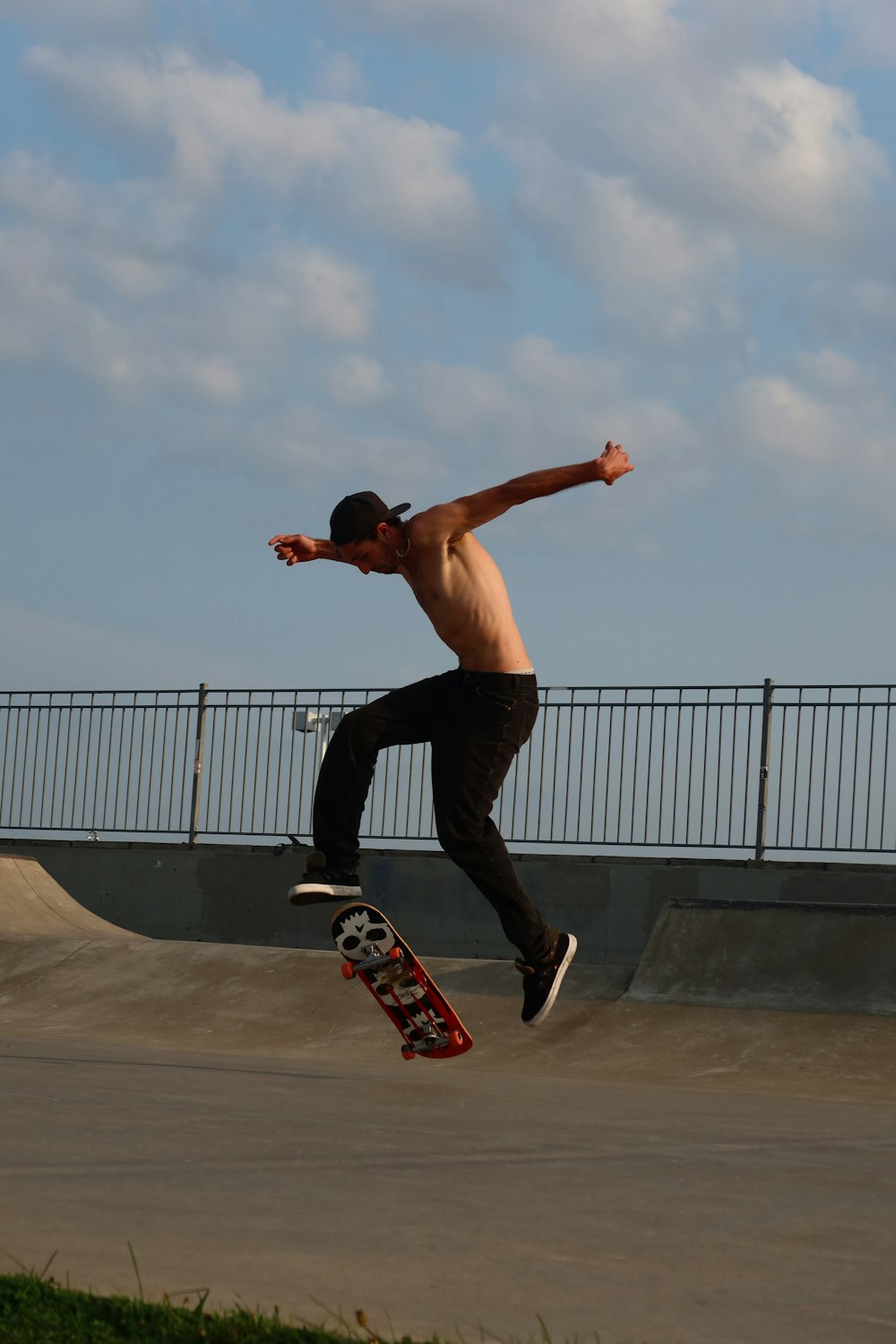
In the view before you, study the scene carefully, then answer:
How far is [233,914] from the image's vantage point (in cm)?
1388

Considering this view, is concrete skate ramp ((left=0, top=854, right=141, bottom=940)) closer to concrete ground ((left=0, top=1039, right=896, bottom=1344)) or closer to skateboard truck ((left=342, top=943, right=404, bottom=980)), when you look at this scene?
skateboard truck ((left=342, top=943, right=404, bottom=980))

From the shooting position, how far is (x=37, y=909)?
1120 centimetres

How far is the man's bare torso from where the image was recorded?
568 centimetres

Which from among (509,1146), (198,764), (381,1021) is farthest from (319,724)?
(509,1146)

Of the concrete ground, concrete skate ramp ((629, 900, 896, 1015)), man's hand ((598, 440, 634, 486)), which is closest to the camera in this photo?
the concrete ground

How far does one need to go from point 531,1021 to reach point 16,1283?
13.7ft

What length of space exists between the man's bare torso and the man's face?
0.05 metres

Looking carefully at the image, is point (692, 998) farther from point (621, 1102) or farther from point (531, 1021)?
point (621, 1102)

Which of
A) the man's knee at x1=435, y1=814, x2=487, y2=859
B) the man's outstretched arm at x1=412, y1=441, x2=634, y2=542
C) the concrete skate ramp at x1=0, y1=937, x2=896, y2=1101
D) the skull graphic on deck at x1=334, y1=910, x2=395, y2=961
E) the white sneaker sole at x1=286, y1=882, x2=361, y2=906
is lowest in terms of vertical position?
the concrete skate ramp at x1=0, y1=937, x2=896, y2=1101

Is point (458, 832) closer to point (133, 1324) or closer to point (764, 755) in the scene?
point (133, 1324)

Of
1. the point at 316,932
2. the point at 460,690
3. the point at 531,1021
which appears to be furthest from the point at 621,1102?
the point at 316,932

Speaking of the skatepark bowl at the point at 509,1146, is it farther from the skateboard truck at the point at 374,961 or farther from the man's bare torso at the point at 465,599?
the man's bare torso at the point at 465,599

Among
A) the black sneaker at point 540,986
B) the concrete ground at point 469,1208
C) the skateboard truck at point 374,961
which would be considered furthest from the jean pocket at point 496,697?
the concrete ground at point 469,1208

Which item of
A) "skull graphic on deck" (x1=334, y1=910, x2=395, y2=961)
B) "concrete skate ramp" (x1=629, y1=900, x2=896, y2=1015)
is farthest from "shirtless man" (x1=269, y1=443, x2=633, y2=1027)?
"concrete skate ramp" (x1=629, y1=900, x2=896, y2=1015)
